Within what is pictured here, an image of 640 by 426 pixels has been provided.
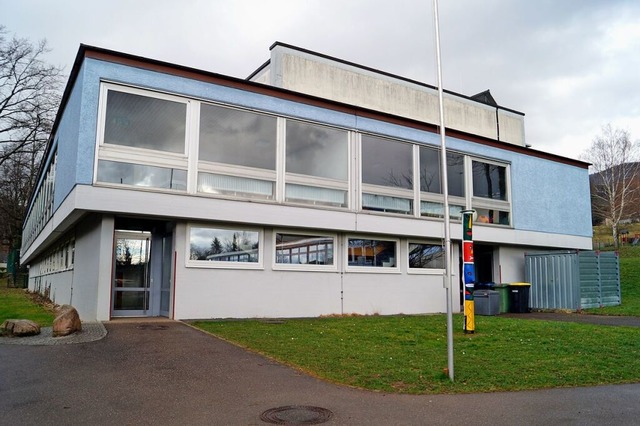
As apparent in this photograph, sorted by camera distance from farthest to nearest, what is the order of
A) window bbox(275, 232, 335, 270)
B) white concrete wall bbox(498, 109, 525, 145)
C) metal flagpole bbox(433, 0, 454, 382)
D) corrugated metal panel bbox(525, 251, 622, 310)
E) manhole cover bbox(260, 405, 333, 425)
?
white concrete wall bbox(498, 109, 525, 145)
corrugated metal panel bbox(525, 251, 622, 310)
window bbox(275, 232, 335, 270)
metal flagpole bbox(433, 0, 454, 382)
manhole cover bbox(260, 405, 333, 425)

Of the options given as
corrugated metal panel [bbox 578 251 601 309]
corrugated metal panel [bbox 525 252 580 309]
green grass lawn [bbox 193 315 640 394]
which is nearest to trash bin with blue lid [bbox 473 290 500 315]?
corrugated metal panel [bbox 525 252 580 309]

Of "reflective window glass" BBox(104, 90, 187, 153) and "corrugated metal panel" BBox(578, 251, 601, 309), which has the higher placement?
"reflective window glass" BBox(104, 90, 187, 153)

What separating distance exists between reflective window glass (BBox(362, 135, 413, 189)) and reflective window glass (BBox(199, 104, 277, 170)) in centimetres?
384

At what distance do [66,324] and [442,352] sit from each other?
768 cm

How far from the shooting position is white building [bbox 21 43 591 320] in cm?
1441

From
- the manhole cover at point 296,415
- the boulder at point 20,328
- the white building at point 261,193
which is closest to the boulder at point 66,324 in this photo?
the boulder at point 20,328

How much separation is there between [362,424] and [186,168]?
1110 centimetres

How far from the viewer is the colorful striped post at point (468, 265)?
11.5 m

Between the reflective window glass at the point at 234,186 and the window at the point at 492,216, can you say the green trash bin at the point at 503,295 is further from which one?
the reflective window glass at the point at 234,186

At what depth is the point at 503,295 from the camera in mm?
20781

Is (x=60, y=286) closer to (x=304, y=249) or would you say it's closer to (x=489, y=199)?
(x=304, y=249)

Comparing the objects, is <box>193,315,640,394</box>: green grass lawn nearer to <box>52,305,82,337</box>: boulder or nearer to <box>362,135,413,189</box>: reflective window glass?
<box>52,305,82,337</box>: boulder

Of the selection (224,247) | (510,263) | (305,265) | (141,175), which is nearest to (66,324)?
(141,175)

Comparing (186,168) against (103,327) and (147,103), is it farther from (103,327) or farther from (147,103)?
(103,327)
